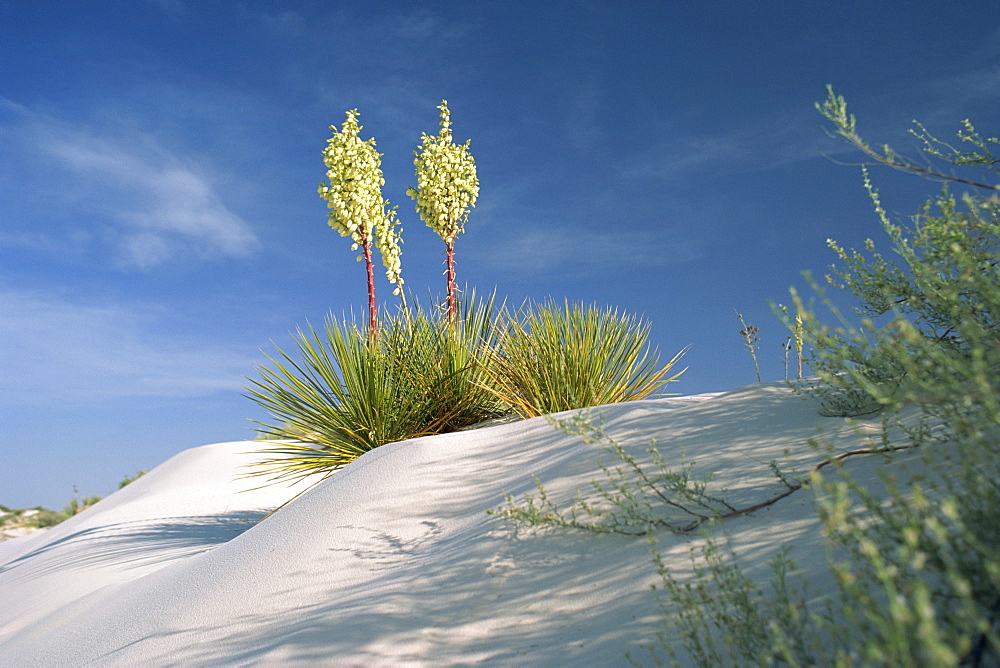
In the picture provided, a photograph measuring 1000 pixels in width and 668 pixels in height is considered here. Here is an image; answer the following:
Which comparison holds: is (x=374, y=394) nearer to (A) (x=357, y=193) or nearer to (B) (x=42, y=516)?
(A) (x=357, y=193)

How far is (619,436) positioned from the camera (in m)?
3.55

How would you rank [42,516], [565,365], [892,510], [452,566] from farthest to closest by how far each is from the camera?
[42,516]
[565,365]
[452,566]
[892,510]

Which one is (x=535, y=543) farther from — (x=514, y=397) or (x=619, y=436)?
(x=514, y=397)

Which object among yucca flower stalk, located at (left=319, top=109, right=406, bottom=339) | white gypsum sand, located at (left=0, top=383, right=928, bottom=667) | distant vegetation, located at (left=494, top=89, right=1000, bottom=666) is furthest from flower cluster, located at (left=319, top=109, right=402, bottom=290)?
distant vegetation, located at (left=494, top=89, right=1000, bottom=666)

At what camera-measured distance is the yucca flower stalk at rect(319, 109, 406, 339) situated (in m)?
7.48

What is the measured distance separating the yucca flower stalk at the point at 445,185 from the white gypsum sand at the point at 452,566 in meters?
3.52

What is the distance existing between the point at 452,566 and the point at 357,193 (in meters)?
5.49

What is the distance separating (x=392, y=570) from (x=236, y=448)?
10583 mm

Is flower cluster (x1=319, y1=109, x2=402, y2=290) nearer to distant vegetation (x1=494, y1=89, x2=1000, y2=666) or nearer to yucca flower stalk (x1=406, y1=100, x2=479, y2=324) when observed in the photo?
yucca flower stalk (x1=406, y1=100, x2=479, y2=324)

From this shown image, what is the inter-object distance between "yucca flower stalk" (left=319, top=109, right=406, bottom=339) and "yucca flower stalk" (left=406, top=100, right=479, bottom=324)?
483mm

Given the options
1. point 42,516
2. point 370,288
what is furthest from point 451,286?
point 42,516

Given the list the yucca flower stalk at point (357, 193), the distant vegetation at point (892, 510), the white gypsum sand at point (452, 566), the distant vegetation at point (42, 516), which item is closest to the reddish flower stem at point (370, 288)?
the yucca flower stalk at point (357, 193)

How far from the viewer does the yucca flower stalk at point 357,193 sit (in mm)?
7480

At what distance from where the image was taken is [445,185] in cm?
777
